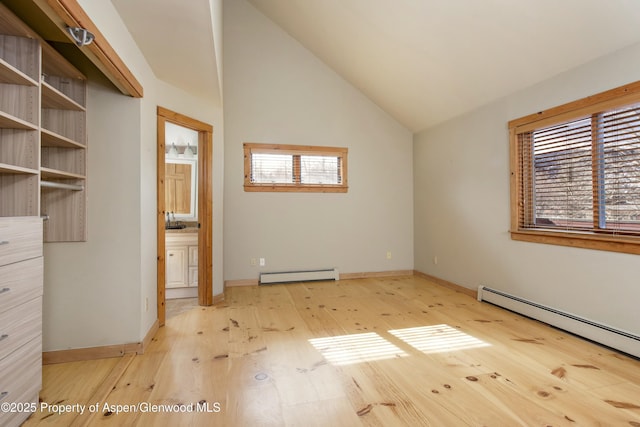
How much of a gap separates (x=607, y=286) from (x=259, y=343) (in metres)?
3.00

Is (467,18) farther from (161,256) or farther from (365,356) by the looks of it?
(161,256)

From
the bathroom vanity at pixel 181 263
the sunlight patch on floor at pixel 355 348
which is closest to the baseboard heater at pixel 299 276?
the bathroom vanity at pixel 181 263

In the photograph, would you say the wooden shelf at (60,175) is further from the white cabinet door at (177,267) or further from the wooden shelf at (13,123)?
the white cabinet door at (177,267)

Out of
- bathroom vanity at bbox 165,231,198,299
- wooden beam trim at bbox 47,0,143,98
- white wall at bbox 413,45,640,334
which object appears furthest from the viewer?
bathroom vanity at bbox 165,231,198,299

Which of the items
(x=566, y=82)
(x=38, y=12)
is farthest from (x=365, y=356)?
(x=566, y=82)

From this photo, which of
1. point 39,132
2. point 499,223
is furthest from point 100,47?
point 499,223

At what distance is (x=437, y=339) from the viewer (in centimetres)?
273

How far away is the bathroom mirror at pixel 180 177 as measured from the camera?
15.0 feet

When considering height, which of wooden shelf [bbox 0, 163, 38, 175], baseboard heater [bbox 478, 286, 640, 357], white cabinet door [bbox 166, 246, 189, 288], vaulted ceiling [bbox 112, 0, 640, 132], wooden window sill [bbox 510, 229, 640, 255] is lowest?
baseboard heater [bbox 478, 286, 640, 357]

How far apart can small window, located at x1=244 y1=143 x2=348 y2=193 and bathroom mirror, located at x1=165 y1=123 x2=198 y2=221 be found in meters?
0.84

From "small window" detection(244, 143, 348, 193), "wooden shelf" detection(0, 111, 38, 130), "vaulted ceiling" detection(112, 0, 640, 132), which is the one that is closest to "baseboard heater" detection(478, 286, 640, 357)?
"vaulted ceiling" detection(112, 0, 640, 132)

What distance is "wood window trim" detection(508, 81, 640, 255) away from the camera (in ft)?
7.93

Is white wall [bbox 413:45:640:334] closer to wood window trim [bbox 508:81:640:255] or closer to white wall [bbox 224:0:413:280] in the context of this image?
wood window trim [bbox 508:81:640:255]

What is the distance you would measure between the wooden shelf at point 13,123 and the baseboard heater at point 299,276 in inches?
131
